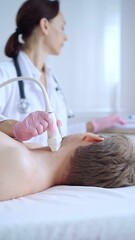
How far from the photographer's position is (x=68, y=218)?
0.69m

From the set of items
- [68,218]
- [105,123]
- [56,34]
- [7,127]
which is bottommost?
[105,123]

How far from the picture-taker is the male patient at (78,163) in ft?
2.73

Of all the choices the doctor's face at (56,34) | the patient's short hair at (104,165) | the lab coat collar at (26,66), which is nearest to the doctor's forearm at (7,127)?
the patient's short hair at (104,165)

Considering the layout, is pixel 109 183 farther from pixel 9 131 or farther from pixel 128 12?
pixel 128 12

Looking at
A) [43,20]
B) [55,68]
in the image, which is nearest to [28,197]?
[43,20]

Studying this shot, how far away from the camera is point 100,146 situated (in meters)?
0.90

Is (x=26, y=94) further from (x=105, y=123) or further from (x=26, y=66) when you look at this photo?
(x=105, y=123)

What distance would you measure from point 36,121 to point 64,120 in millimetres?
928

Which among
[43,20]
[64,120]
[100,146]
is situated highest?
[43,20]

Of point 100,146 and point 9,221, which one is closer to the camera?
point 9,221

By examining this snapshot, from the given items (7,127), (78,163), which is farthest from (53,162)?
(7,127)

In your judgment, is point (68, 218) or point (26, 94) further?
point (26, 94)

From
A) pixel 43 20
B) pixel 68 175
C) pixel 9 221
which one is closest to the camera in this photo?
pixel 9 221

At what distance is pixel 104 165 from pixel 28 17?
109cm
